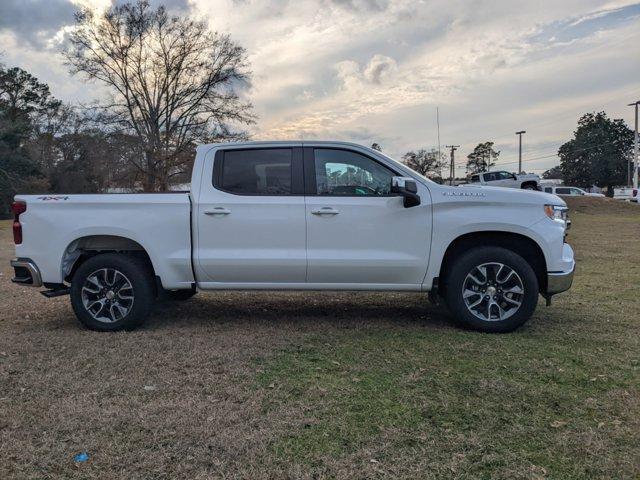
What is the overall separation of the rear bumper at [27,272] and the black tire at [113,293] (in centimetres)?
36

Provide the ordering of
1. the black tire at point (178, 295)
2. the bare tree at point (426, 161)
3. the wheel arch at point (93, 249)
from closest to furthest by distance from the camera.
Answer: the wheel arch at point (93, 249), the black tire at point (178, 295), the bare tree at point (426, 161)

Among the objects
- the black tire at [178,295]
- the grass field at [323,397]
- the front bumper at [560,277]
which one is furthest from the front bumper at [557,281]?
the black tire at [178,295]

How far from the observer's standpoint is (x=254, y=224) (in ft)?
17.7

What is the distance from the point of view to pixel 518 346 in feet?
16.1

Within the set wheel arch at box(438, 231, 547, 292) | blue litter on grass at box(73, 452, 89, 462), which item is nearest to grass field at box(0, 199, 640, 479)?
blue litter on grass at box(73, 452, 89, 462)

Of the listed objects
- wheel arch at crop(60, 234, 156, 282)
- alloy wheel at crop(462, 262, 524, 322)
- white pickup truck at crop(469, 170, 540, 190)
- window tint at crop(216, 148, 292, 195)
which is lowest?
alloy wheel at crop(462, 262, 524, 322)

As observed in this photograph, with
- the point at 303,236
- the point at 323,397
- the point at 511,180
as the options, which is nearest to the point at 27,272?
the point at 303,236

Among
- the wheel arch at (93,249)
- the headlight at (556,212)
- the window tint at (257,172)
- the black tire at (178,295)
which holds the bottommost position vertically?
the black tire at (178,295)

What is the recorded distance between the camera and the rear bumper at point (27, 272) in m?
5.56

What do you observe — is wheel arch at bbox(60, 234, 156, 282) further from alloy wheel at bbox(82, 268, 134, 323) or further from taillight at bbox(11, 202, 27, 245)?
taillight at bbox(11, 202, 27, 245)

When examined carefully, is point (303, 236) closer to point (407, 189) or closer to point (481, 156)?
point (407, 189)

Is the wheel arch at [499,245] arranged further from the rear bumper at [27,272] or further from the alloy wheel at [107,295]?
the rear bumper at [27,272]

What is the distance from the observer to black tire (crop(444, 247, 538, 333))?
17.3ft

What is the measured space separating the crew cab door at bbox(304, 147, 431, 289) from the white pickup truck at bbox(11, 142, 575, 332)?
0.03ft
